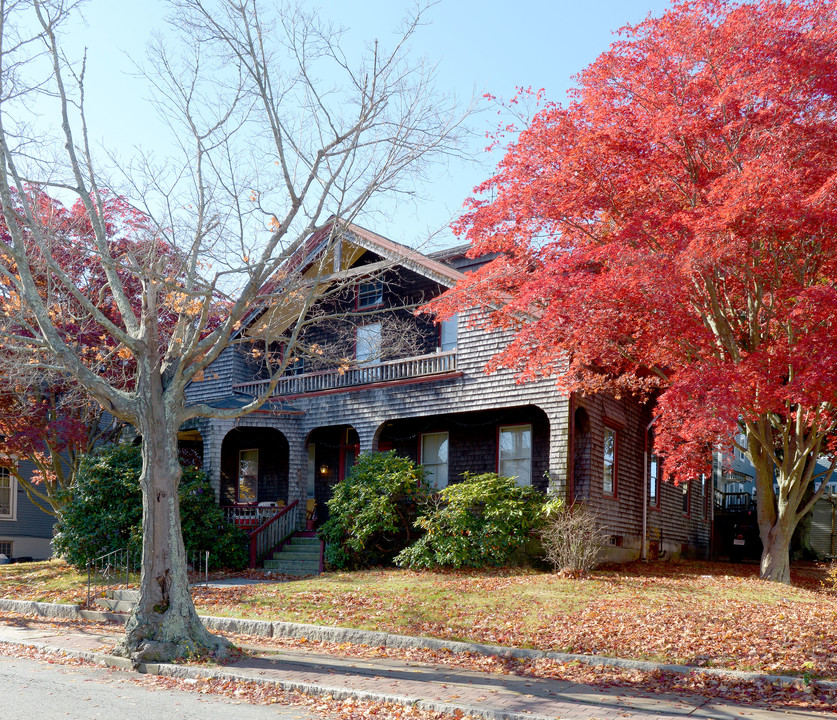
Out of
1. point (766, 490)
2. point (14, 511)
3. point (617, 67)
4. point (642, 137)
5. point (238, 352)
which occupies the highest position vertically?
point (617, 67)

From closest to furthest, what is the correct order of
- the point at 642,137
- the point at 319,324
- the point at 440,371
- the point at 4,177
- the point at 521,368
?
1. the point at 4,177
2. the point at 642,137
3. the point at 521,368
4. the point at 440,371
5. the point at 319,324

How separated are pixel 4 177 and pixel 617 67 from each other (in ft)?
34.8

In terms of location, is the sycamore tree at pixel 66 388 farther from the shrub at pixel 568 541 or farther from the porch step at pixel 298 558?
the shrub at pixel 568 541

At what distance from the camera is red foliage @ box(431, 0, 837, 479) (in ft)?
42.1

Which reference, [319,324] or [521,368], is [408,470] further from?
[319,324]

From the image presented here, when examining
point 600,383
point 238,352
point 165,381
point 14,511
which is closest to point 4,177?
point 165,381

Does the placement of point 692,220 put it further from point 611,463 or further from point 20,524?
point 20,524

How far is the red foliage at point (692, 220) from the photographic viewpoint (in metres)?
12.8

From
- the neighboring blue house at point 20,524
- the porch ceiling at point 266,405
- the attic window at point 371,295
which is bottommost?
the neighboring blue house at point 20,524

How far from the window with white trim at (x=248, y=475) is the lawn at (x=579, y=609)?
26.7 feet

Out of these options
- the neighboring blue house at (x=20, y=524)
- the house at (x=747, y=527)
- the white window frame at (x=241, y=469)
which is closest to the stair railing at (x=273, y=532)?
the white window frame at (x=241, y=469)

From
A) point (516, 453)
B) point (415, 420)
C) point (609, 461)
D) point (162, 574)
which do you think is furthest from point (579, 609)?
point (415, 420)

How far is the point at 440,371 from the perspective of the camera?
802 inches

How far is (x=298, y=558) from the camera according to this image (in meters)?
19.8
